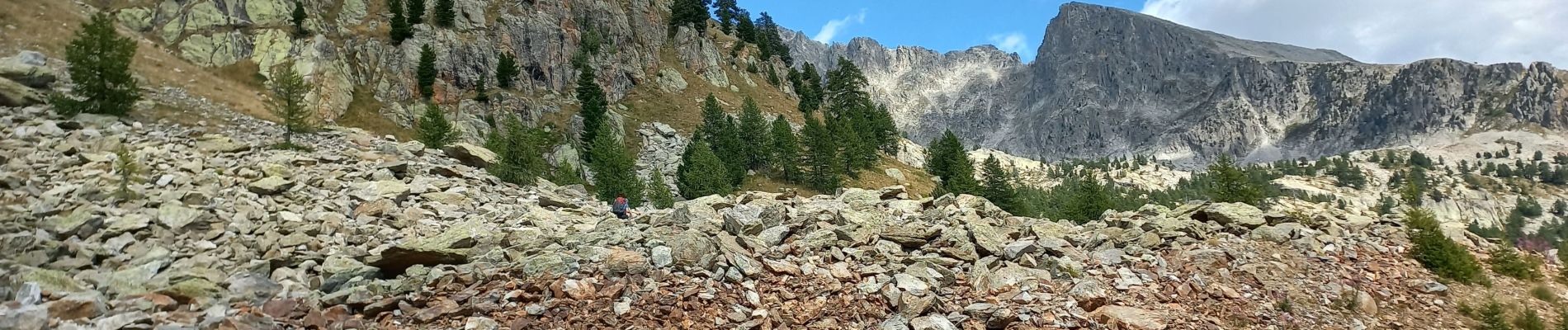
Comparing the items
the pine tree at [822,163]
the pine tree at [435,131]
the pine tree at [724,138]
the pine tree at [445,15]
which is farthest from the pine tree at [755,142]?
the pine tree at [445,15]

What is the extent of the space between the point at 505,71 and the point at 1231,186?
256 ft

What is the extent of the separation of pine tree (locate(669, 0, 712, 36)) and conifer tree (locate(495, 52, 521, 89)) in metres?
39.4

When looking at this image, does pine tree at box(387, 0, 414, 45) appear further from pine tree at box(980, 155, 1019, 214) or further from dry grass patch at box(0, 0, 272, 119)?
pine tree at box(980, 155, 1019, 214)

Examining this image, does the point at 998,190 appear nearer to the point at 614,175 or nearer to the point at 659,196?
the point at 659,196

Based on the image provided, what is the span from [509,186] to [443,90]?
184 ft

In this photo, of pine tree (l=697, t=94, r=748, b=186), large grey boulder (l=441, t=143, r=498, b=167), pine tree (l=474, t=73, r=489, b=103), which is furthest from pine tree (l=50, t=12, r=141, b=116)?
pine tree (l=474, t=73, r=489, b=103)

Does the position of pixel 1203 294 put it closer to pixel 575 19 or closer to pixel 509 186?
pixel 509 186

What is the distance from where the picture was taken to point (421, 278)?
523 inches

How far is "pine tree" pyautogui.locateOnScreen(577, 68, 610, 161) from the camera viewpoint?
8000cm

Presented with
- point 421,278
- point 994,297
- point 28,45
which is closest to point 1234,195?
point 994,297

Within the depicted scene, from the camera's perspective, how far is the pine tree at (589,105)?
80000mm

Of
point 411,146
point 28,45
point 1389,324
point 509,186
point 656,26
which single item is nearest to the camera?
point 1389,324

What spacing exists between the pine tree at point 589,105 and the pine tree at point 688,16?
99.1 feet

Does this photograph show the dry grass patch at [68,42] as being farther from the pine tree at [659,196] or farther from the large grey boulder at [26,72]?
the pine tree at [659,196]
